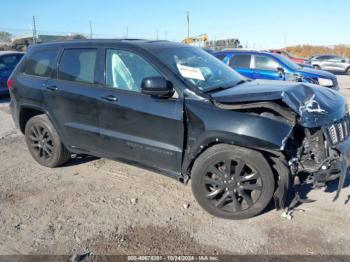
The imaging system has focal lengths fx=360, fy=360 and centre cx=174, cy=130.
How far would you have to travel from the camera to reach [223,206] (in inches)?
152

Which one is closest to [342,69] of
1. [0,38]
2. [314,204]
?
[314,204]

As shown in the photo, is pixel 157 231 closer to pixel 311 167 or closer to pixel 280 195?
pixel 280 195

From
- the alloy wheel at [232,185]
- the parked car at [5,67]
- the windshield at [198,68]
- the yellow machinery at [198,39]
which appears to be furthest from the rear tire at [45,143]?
the yellow machinery at [198,39]

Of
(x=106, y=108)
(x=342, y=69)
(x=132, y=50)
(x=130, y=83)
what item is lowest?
(x=342, y=69)

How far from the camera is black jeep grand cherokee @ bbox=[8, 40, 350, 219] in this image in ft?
11.7

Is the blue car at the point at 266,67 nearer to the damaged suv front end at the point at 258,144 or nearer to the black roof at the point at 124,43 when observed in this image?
the black roof at the point at 124,43

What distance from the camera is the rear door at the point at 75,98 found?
4.54 meters

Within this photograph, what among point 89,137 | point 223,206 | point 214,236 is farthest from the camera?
point 89,137

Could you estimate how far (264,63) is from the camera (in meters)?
10.4

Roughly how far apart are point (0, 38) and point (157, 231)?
3133 centimetres

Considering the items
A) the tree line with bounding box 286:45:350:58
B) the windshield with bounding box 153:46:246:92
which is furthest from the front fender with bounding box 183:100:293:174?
the tree line with bounding box 286:45:350:58

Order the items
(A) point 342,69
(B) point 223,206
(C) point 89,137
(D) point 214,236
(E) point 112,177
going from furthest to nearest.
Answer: (A) point 342,69 < (E) point 112,177 < (C) point 89,137 < (B) point 223,206 < (D) point 214,236

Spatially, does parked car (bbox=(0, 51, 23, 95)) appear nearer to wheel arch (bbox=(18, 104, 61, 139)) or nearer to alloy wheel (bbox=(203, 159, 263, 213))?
wheel arch (bbox=(18, 104, 61, 139))

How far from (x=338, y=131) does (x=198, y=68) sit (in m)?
1.72
